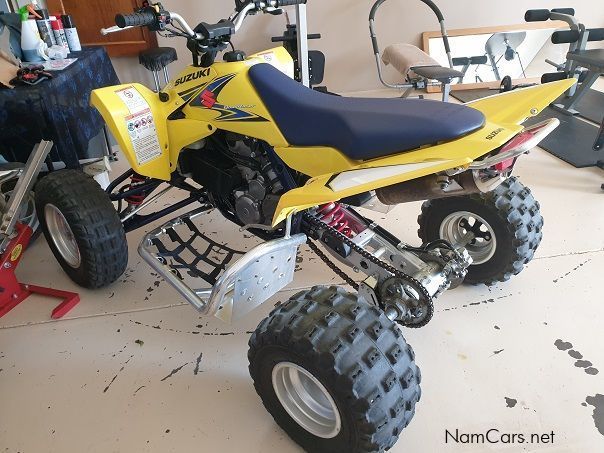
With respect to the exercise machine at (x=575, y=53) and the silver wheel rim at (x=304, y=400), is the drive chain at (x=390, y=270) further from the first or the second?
the exercise machine at (x=575, y=53)

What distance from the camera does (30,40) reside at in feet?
8.50

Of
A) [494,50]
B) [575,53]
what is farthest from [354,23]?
[575,53]

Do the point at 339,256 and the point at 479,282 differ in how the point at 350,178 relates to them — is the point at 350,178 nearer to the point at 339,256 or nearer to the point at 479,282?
the point at 339,256

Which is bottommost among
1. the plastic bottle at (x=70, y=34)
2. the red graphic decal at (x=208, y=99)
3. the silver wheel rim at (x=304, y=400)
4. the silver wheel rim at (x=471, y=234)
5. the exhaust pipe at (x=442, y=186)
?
the silver wheel rim at (x=304, y=400)

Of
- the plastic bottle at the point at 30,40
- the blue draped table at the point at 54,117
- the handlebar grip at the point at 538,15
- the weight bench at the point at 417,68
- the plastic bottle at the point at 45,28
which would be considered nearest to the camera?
the blue draped table at the point at 54,117

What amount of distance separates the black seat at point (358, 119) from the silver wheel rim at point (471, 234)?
73 cm

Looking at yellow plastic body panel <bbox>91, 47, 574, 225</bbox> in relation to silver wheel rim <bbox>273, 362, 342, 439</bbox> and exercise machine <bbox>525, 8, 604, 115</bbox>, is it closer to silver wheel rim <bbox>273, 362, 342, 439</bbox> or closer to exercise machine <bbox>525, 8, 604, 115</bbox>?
silver wheel rim <bbox>273, 362, 342, 439</bbox>

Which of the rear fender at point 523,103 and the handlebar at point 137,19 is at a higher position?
the handlebar at point 137,19

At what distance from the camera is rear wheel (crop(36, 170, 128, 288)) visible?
5.74 ft

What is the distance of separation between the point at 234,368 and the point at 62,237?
3.28ft

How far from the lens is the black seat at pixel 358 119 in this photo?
109 cm

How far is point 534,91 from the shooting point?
1.20 metres

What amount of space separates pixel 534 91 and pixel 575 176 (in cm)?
186

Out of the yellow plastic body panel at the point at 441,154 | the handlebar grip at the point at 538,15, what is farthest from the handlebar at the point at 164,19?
the handlebar grip at the point at 538,15
